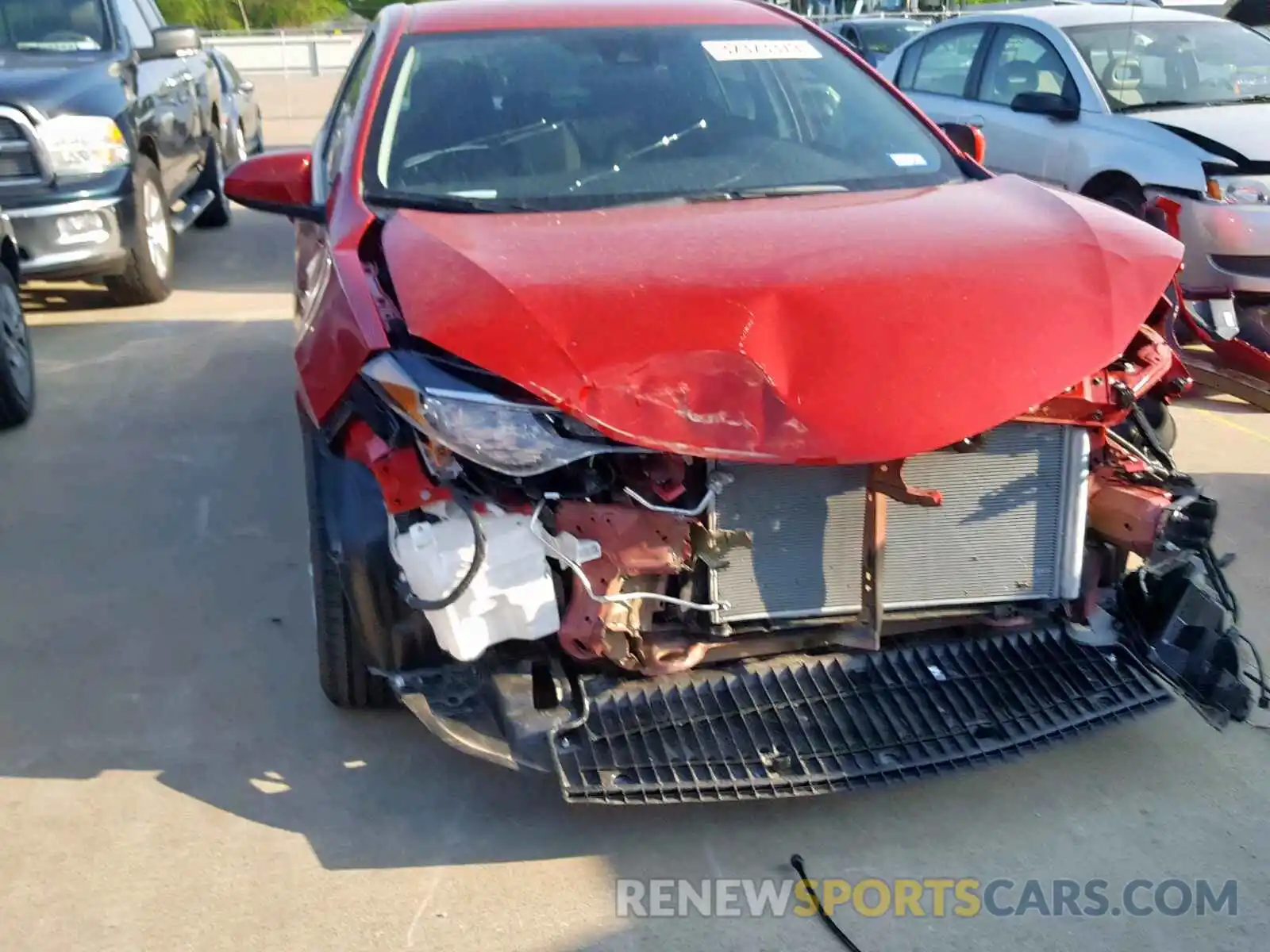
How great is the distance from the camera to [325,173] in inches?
161

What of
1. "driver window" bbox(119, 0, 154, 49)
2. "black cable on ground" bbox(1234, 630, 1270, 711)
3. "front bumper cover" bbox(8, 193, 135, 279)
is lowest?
"black cable on ground" bbox(1234, 630, 1270, 711)

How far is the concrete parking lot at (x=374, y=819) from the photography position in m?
2.66

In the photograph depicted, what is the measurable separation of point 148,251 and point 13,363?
7.66 feet

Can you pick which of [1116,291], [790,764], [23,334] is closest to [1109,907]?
[790,764]

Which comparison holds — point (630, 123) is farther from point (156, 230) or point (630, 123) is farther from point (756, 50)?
point (156, 230)

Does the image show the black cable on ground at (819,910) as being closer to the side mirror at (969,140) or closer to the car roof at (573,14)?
the side mirror at (969,140)

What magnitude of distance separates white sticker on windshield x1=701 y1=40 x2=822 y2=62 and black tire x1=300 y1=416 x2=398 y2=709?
72.8 inches

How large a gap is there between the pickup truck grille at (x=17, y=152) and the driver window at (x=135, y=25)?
1468 mm

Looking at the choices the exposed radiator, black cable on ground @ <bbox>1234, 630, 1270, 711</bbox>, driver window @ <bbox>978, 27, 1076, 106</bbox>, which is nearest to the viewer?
the exposed radiator

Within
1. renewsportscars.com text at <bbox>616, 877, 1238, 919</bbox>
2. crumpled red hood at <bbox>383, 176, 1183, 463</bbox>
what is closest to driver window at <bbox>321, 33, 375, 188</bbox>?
crumpled red hood at <bbox>383, 176, 1183, 463</bbox>

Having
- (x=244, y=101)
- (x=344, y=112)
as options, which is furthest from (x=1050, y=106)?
(x=244, y=101)

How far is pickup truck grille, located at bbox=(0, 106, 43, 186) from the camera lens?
684 cm

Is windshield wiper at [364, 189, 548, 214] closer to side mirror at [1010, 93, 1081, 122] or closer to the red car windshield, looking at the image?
the red car windshield

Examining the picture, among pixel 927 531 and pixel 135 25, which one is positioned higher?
pixel 135 25
